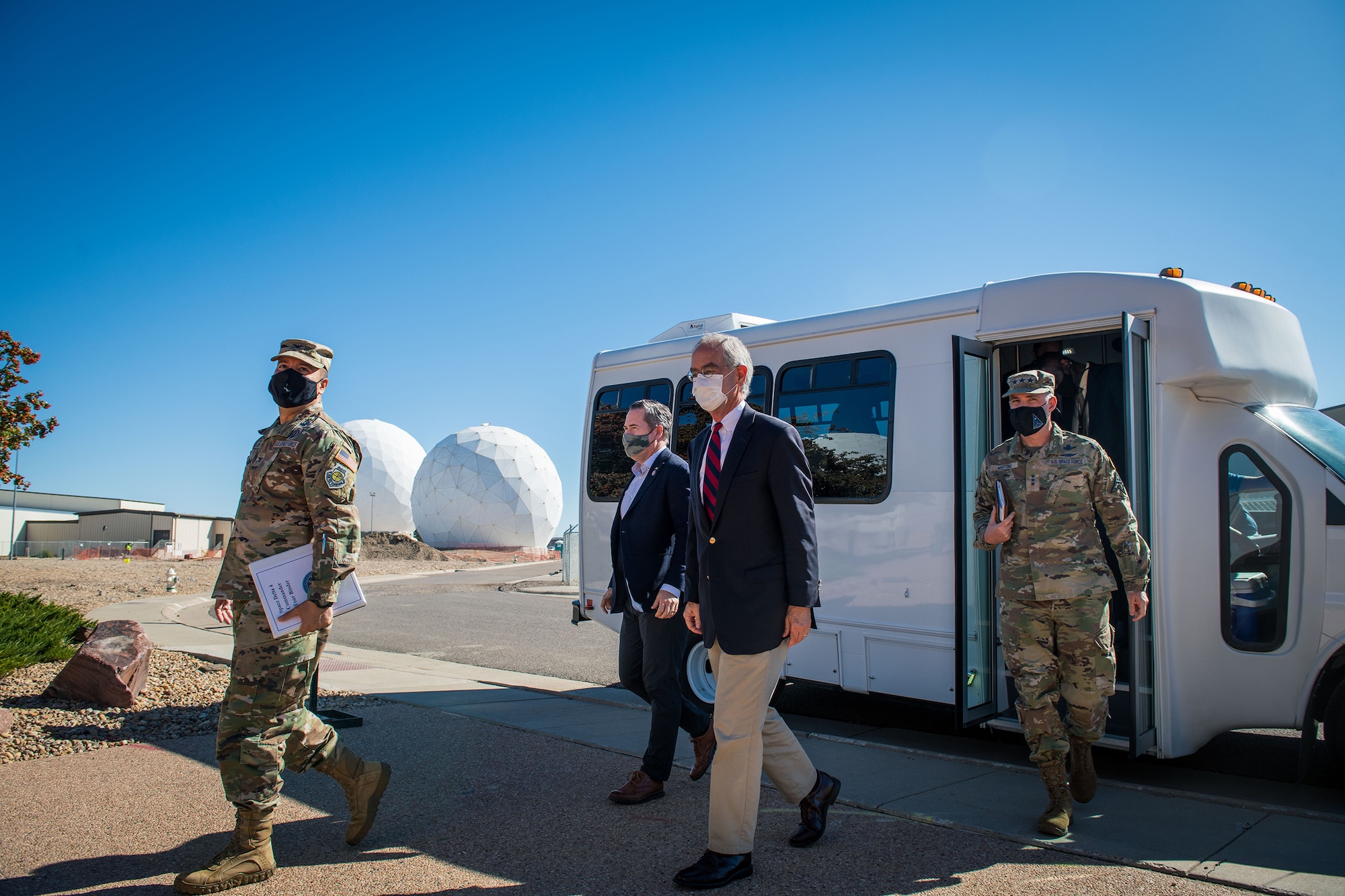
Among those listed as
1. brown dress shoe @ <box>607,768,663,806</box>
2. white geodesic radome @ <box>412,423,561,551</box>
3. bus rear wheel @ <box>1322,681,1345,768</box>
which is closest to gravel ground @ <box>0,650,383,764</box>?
brown dress shoe @ <box>607,768,663,806</box>

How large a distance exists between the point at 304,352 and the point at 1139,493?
4.35 m

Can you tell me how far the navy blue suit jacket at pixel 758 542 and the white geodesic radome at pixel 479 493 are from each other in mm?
45123

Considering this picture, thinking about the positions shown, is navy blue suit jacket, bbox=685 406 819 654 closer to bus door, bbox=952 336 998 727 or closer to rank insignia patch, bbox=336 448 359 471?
rank insignia patch, bbox=336 448 359 471

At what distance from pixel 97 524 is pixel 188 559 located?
19.7 meters

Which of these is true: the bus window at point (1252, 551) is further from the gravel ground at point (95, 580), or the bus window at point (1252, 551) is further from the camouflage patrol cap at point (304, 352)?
the gravel ground at point (95, 580)

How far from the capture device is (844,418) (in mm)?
6328

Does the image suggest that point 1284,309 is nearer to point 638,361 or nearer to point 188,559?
point 638,361

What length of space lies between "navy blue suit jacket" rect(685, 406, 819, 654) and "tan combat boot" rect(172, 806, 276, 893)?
6.17ft

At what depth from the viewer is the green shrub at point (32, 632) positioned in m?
7.18

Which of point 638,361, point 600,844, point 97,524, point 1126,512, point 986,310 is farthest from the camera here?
point 97,524

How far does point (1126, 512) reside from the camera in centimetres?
406

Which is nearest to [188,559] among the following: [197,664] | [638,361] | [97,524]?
[97,524]

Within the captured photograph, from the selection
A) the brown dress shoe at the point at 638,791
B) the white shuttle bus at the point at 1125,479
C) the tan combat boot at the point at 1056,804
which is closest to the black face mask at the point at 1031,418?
the white shuttle bus at the point at 1125,479

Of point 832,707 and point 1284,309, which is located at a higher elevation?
point 1284,309
